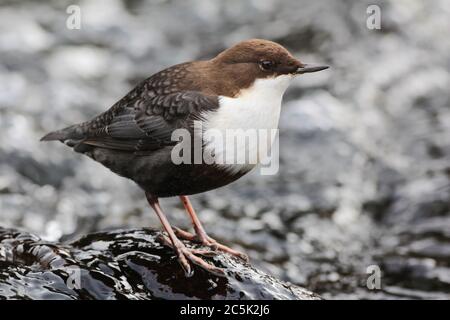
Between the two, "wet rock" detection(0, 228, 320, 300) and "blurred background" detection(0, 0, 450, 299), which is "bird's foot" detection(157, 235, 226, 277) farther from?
"blurred background" detection(0, 0, 450, 299)

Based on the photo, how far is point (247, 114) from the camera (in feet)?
13.9

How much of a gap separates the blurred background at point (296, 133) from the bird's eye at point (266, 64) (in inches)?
69.8

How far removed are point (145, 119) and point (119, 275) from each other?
0.97 m

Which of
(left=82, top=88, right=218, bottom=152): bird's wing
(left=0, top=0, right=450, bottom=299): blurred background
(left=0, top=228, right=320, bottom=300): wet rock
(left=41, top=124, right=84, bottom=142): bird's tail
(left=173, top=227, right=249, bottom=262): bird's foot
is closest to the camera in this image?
(left=0, top=228, right=320, bottom=300): wet rock

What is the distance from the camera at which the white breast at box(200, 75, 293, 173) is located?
13.7 ft

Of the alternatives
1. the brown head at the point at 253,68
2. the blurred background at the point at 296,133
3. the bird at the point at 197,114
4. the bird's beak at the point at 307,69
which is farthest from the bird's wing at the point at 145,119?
the blurred background at the point at 296,133

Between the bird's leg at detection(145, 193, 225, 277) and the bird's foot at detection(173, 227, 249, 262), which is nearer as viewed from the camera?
the bird's leg at detection(145, 193, 225, 277)

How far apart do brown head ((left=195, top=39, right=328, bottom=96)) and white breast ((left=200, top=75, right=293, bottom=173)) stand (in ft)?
0.12

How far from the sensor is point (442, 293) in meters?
5.30

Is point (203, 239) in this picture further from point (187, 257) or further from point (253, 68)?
point (253, 68)

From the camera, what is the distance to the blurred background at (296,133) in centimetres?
599

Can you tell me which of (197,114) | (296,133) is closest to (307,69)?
(197,114)

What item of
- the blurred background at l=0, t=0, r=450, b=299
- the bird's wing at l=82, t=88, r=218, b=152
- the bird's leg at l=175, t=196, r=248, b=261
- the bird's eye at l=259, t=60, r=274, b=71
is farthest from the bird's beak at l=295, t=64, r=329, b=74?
the blurred background at l=0, t=0, r=450, b=299
